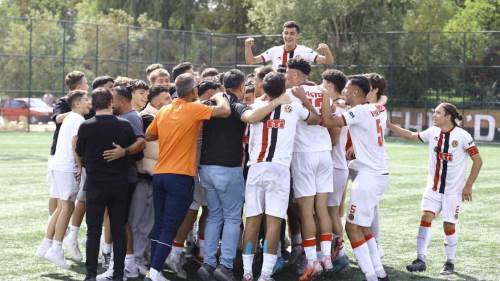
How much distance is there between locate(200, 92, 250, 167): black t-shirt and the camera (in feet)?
27.2

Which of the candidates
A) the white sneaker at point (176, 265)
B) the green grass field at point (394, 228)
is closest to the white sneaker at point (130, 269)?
the white sneaker at point (176, 265)

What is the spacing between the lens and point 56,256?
8.77 metres

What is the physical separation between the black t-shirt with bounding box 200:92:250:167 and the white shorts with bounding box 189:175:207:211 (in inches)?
26.0

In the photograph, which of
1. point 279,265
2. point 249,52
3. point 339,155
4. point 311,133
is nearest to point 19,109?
point 249,52

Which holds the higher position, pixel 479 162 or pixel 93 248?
pixel 479 162

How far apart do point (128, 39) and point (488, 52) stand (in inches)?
596

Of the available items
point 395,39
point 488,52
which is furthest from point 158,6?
point 488,52

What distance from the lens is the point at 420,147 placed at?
3042 cm

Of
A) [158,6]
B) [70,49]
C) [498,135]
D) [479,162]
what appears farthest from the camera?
[158,6]

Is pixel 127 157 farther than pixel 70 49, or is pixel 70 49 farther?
pixel 70 49

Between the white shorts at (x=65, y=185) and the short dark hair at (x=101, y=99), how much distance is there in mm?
1383

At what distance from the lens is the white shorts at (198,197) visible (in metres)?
8.95

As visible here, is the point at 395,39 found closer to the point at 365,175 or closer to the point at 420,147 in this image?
the point at 420,147

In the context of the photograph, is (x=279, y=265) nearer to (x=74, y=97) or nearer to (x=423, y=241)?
(x=423, y=241)
